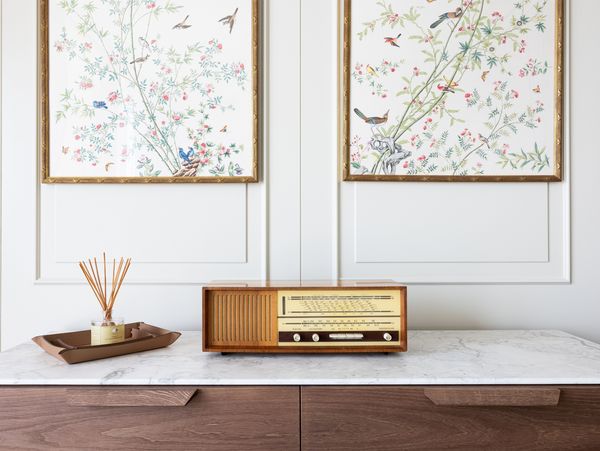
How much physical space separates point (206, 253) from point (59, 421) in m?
0.63

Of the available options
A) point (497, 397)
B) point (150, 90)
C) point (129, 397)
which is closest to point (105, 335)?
point (129, 397)

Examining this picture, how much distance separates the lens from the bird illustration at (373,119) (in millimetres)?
1368

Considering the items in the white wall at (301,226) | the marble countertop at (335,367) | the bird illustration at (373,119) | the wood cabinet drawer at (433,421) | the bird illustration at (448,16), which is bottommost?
the wood cabinet drawer at (433,421)

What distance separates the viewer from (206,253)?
1.37m

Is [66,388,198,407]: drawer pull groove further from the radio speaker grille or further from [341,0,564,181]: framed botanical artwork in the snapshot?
[341,0,564,181]: framed botanical artwork

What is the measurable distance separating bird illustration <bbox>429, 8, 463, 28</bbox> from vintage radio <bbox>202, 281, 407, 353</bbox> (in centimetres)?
89

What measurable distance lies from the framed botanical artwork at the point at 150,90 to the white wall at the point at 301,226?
0.20ft

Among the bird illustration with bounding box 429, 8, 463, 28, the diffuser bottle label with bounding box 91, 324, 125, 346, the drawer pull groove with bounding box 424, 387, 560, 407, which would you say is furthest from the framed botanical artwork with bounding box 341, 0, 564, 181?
the diffuser bottle label with bounding box 91, 324, 125, 346

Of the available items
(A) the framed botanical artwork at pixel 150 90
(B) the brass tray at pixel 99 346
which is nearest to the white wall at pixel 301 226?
(A) the framed botanical artwork at pixel 150 90

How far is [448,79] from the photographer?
4.49 feet

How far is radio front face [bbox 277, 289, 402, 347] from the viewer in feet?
3.29

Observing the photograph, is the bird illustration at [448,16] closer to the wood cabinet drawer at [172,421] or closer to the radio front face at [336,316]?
the radio front face at [336,316]

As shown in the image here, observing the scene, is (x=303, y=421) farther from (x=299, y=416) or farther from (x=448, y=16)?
(x=448, y=16)

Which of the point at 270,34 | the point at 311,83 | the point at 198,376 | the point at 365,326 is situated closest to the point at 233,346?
the point at 198,376
